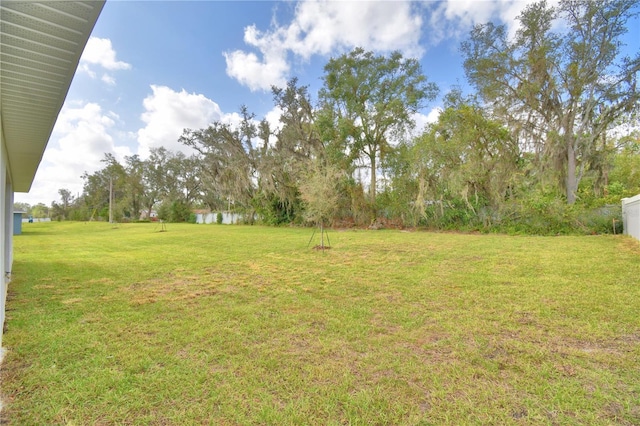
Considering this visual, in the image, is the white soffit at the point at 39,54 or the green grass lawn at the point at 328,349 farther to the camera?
the green grass lawn at the point at 328,349

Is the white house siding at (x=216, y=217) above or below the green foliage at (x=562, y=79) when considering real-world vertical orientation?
below

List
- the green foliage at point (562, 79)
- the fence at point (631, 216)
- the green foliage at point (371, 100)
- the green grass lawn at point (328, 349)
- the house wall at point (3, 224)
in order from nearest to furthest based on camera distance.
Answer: the green grass lawn at point (328, 349), the house wall at point (3, 224), the fence at point (631, 216), the green foliage at point (562, 79), the green foliage at point (371, 100)

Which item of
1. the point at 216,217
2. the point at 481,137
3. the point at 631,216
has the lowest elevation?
the point at 631,216

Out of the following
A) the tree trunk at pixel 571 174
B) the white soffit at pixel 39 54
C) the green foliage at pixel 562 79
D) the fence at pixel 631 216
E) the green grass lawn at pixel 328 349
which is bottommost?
the green grass lawn at pixel 328 349

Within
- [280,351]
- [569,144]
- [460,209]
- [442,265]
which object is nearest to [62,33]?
[280,351]

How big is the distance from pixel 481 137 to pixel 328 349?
13312mm

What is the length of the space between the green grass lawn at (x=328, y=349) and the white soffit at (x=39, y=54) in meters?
1.96

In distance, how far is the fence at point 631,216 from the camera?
7430 millimetres

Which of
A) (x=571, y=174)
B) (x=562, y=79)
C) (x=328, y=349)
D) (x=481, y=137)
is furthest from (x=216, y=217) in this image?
(x=328, y=349)

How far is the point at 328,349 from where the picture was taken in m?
2.32

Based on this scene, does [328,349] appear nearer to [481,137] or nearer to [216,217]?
[481,137]

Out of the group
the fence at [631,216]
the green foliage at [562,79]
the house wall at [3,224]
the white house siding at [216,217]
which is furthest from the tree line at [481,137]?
the house wall at [3,224]

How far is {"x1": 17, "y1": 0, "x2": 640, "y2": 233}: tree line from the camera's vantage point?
433 inches

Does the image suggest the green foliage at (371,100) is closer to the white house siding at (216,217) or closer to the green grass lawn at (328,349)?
the white house siding at (216,217)
